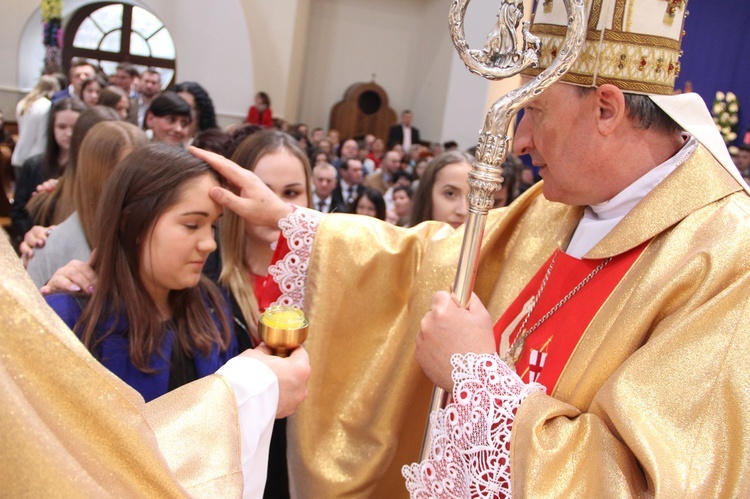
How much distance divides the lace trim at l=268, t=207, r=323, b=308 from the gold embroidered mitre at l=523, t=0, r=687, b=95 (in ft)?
2.44

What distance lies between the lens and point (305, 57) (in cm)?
1403

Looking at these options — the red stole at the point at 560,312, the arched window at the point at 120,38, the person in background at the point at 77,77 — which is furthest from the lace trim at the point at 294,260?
the arched window at the point at 120,38

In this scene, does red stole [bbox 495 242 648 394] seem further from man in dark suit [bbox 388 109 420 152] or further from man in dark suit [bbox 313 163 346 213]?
man in dark suit [bbox 388 109 420 152]

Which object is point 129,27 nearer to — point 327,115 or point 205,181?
point 327,115

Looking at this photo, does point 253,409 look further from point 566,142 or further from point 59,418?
point 566,142

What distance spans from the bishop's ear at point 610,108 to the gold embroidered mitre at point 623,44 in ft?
0.09

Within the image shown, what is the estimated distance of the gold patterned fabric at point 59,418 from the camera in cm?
77

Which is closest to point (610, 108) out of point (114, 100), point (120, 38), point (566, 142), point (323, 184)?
point (566, 142)

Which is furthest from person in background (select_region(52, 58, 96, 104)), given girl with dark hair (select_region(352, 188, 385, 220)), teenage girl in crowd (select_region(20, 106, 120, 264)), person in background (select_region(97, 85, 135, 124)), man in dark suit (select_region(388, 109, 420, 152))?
man in dark suit (select_region(388, 109, 420, 152))

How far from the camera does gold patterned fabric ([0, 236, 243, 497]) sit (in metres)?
0.77

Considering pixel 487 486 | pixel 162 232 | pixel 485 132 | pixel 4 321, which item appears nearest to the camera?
pixel 4 321

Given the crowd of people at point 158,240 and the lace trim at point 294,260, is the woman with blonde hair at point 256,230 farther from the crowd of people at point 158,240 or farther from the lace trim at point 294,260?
the lace trim at point 294,260

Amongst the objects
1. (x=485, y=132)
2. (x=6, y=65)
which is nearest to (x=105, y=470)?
(x=485, y=132)

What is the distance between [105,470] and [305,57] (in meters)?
13.7
